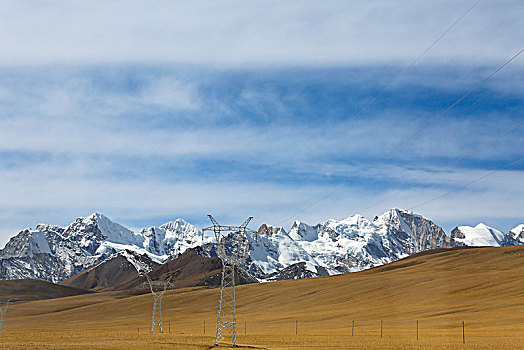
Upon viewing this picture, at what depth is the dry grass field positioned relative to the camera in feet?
205

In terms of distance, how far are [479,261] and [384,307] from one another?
247ft

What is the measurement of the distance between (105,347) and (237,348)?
42.4 feet

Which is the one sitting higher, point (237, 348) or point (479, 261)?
point (479, 261)

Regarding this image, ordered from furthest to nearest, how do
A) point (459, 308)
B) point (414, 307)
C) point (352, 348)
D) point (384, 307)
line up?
point (384, 307), point (414, 307), point (459, 308), point (352, 348)

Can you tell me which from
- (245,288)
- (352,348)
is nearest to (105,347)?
(352,348)

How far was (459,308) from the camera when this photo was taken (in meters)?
101

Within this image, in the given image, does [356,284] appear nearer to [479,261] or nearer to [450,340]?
[479,261]

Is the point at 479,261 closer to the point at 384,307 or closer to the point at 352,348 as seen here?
the point at 384,307

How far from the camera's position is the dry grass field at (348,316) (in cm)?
6253

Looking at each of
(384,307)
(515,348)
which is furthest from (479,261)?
(515,348)

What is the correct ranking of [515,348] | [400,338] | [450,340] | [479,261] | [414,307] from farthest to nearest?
1. [479,261]
2. [414,307]
3. [400,338]
4. [450,340]
5. [515,348]

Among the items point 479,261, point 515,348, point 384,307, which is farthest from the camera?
point 479,261

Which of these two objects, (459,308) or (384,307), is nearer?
(459,308)

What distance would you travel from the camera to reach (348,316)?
113000 millimetres
